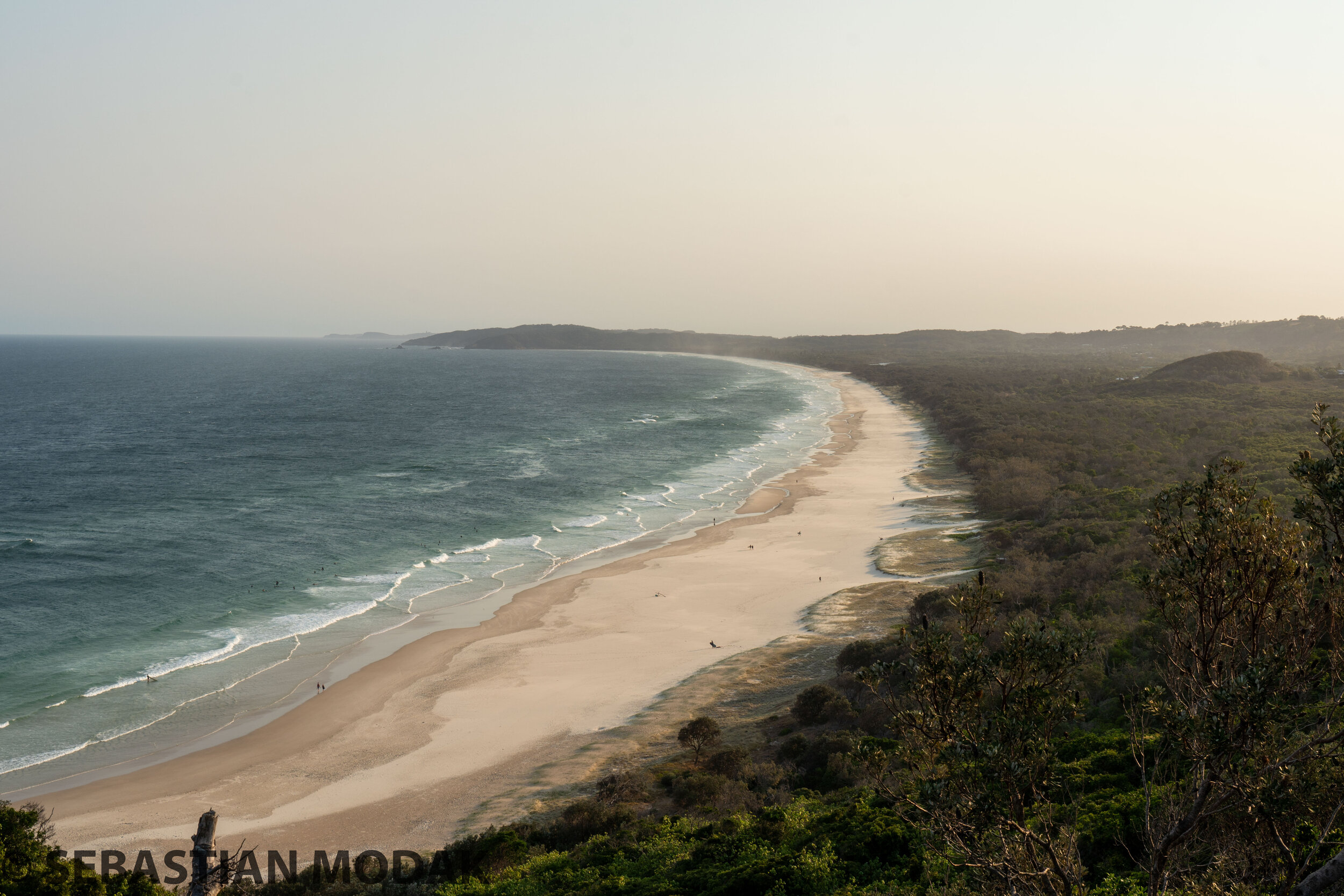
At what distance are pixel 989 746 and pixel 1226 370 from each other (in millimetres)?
120431

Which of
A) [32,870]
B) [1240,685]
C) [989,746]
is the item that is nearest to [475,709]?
[32,870]

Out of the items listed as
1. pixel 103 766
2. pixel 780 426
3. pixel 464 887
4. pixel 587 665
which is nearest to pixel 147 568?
pixel 103 766

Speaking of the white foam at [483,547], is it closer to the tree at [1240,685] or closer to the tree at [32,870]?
the tree at [32,870]

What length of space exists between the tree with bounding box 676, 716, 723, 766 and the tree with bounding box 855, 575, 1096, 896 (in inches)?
546

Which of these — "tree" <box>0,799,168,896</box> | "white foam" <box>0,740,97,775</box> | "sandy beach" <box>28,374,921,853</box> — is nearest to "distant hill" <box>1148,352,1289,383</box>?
"sandy beach" <box>28,374,921,853</box>

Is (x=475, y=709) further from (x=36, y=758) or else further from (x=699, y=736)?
(x=36, y=758)

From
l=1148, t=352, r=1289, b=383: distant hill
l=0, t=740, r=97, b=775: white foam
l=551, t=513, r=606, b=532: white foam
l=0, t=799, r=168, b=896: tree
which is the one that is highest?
l=1148, t=352, r=1289, b=383: distant hill

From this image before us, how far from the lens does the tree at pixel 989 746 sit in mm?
6238

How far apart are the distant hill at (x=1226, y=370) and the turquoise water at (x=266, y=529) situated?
160ft

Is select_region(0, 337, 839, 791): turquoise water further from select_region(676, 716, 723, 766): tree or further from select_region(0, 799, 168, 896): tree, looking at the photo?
select_region(676, 716, 723, 766): tree

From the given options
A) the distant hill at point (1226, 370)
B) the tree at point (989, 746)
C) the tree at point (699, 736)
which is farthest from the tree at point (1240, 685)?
the distant hill at point (1226, 370)

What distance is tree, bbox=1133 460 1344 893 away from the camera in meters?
5.66

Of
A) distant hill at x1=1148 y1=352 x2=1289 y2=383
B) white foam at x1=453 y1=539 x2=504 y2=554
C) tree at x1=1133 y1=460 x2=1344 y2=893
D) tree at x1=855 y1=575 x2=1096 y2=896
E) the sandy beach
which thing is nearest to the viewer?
tree at x1=1133 y1=460 x2=1344 y2=893

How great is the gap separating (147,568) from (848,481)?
47.0m
